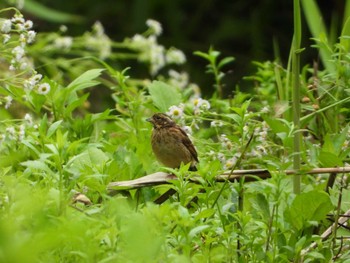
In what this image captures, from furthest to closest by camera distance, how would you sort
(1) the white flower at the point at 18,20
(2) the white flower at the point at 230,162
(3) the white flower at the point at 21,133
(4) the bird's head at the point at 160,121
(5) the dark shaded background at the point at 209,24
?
(5) the dark shaded background at the point at 209,24
(4) the bird's head at the point at 160,121
(2) the white flower at the point at 230,162
(1) the white flower at the point at 18,20
(3) the white flower at the point at 21,133

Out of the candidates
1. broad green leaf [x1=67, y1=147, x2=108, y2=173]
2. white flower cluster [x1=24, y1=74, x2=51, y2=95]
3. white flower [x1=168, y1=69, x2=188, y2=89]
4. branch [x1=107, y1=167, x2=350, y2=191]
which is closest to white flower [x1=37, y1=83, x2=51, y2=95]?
white flower cluster [x1=24, y1=74, x2=51, y2=95]

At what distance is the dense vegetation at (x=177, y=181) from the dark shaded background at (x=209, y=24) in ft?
14.5

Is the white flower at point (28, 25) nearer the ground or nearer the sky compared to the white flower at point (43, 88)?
nearer the sky

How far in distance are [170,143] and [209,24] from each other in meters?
5.57

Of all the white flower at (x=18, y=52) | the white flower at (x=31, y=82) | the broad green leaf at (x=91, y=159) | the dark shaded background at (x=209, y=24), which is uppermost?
the white flower at (x=18, y=52)

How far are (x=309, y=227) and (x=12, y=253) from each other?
128 cm

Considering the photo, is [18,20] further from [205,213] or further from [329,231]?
[329,231]

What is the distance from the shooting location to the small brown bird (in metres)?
3.47

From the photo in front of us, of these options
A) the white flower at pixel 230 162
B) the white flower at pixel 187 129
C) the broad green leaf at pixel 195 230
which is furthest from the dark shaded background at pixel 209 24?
the broad green leaf at pixel 195 230

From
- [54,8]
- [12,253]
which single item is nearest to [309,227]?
[12,253]

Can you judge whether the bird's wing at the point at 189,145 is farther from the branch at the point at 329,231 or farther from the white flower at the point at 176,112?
the branch at the point at 329,231

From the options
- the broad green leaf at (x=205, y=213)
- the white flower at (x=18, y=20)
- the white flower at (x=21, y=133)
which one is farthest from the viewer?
the white flower at (x=18, y=20)

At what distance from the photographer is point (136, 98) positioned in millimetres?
3561

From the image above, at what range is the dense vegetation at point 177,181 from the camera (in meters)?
2.16
